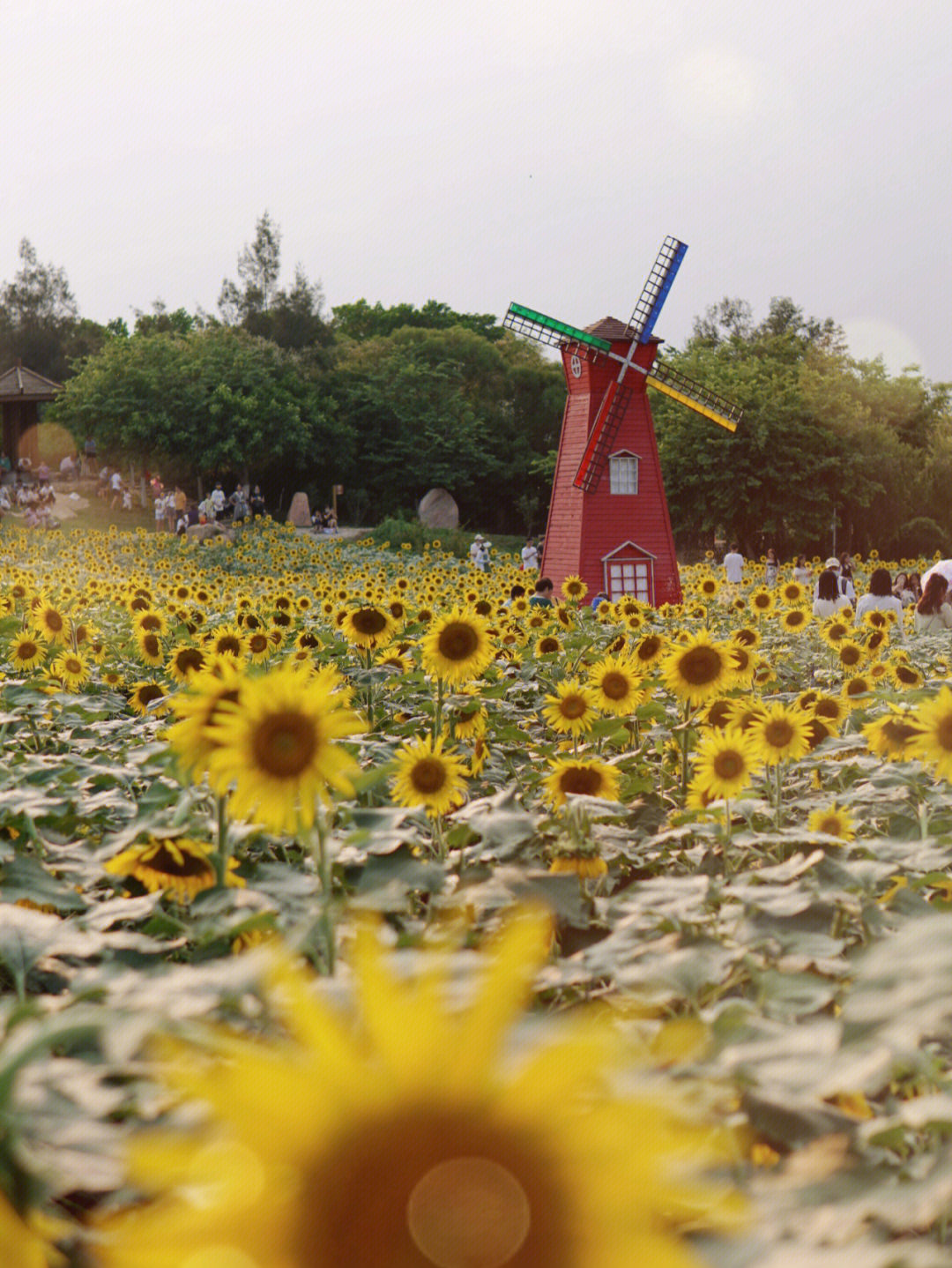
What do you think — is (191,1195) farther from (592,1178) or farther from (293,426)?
(293,426)

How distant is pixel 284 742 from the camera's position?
1797 mm

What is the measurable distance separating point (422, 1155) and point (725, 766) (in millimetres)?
2867

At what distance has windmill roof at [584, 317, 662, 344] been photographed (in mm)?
23594

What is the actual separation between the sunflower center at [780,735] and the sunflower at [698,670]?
0.60m

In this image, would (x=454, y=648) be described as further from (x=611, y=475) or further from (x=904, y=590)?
(x=611, y=475)

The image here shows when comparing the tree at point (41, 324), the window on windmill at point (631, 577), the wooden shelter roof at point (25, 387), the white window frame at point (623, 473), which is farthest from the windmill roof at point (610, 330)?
the tree at point (41, 324)

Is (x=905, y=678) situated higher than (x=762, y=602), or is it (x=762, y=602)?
(x=762, y=602)

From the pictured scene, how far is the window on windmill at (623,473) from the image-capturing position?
23.0 metres

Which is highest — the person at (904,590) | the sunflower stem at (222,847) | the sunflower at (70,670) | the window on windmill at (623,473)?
the window on windmill at (623,473)

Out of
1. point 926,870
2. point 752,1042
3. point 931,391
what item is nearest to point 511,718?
point 926,870

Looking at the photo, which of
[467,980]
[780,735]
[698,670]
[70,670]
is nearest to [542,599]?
[70,670]

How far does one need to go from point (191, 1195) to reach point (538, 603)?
29.7 ft

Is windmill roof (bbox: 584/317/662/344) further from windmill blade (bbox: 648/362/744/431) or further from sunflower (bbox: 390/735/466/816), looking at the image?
sunflower (bbox: 390/735/466/816)

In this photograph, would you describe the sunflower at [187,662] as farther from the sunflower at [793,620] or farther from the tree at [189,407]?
the tree at [189,407]
